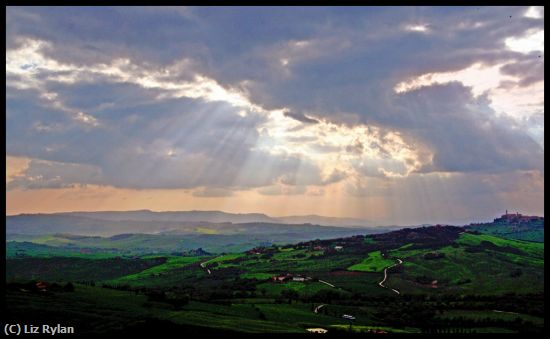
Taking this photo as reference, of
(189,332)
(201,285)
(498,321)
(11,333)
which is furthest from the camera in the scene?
(201,285)

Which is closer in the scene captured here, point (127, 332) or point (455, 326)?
point (127, 332)

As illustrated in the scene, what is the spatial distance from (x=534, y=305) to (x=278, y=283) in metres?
80.5

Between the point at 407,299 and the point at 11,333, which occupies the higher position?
the point at 11,333

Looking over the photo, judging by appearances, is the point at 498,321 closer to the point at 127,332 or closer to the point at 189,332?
the point at 189,332

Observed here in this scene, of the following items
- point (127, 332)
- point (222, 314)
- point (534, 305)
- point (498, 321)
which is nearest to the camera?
point (127, 332)

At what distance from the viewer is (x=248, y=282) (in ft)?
598

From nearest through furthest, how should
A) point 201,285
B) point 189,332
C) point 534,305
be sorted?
point 189,332 → point 534,305 → point 201,285

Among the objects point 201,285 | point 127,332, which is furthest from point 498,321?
point 201,285

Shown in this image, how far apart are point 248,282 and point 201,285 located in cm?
2218

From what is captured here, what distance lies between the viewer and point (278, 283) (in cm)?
17475

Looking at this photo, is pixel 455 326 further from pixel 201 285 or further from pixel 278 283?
pixel 201 285

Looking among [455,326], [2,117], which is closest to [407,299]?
[455,326]
